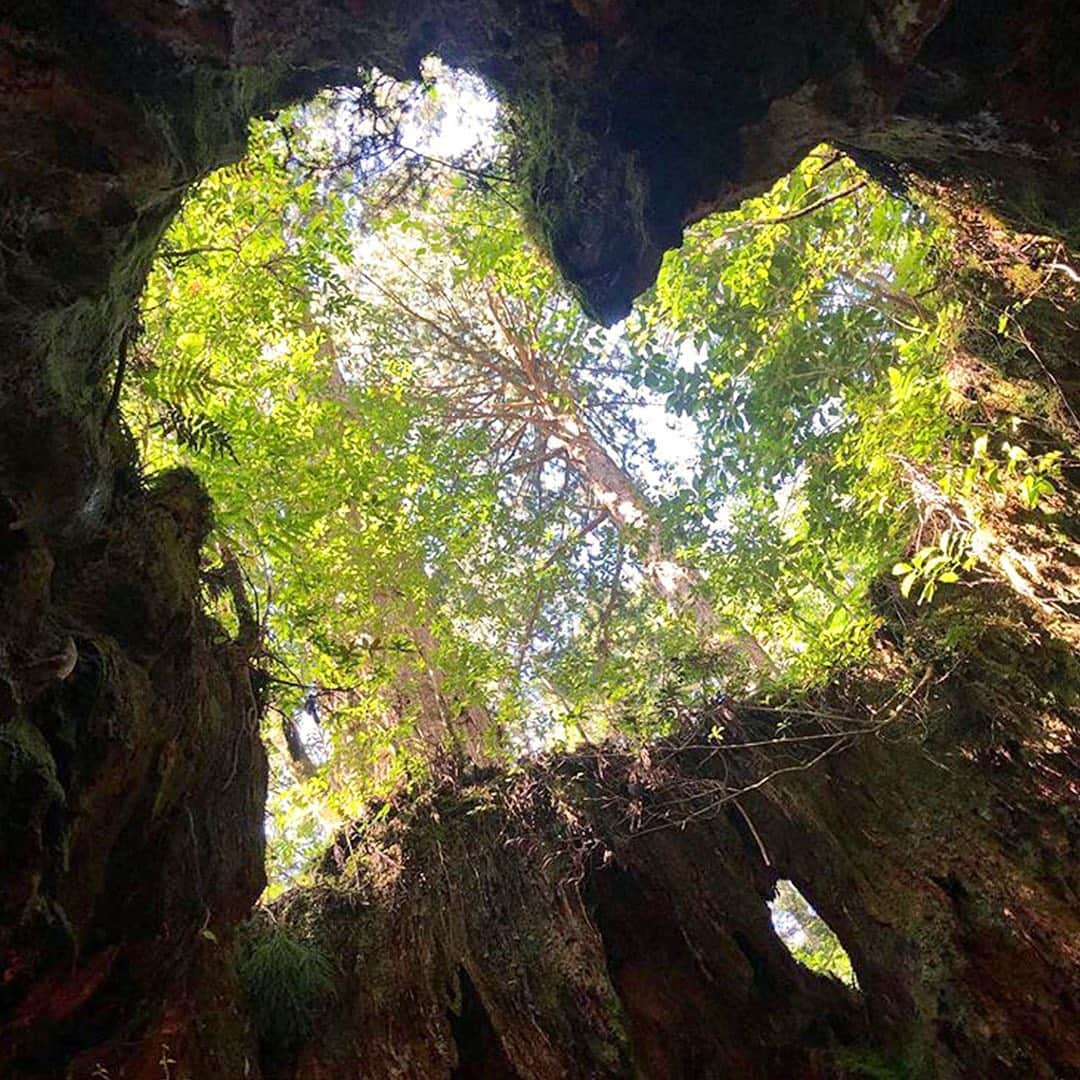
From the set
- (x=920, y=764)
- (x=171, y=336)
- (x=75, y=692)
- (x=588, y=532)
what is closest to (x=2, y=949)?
(x=75, y=692)

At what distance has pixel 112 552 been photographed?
11.1ft

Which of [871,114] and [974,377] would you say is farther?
[974,377]

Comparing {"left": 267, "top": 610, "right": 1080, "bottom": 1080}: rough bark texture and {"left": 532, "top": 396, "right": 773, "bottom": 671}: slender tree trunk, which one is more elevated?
{"left": 532, "top": 396, "right": 773, "bottom": 671}: slender tree trunk

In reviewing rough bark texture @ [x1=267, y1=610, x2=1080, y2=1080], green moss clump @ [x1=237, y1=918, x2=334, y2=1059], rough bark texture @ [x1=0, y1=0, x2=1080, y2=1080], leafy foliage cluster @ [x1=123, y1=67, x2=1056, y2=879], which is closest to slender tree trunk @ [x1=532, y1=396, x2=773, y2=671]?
leafy foliage cluster @ [x1=123, y1=67, x2=1056, y2=879]

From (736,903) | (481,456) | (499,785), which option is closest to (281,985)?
(499,785)

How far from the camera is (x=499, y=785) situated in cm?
597

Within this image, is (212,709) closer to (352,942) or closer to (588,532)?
(352,942)

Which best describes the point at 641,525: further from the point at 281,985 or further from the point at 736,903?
the point at 281,985

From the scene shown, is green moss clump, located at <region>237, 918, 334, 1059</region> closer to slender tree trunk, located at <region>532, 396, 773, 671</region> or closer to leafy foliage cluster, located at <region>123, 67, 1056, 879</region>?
leafy foliage cluster, located at <region>123, 67, 1056, 879</region>

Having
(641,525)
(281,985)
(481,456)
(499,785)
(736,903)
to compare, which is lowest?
(736,903)

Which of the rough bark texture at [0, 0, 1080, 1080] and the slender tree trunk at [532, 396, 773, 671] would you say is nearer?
the rough bark texture at [0, 0, 1080, 1080]

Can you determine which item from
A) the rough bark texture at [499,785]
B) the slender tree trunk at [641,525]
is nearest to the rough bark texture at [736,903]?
the rough bark texture at [499,785]

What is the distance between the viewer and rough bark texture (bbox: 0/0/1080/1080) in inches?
110

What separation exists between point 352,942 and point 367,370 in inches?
274
